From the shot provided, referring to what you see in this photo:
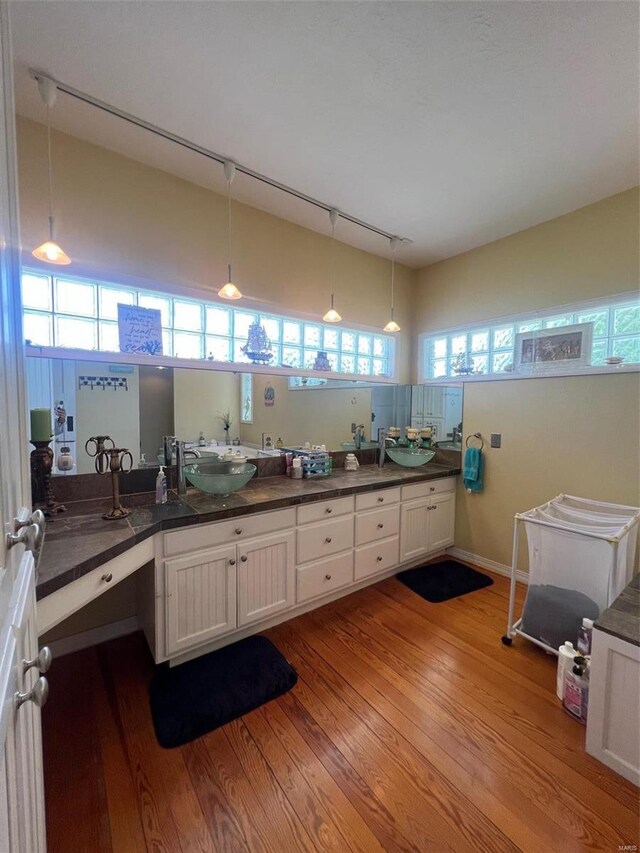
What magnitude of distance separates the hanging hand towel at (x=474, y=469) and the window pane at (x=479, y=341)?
2.99 ft

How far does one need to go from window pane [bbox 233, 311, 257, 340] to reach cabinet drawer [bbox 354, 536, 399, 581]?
1.80 meters

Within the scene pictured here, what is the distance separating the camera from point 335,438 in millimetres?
3186

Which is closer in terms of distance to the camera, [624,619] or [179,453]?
[624,619]

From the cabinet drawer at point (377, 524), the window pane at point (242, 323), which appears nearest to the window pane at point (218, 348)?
the window pane at point (242, 323)

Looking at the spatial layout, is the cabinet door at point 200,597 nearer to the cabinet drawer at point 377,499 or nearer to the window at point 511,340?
the cabinet drawer at point 377,499

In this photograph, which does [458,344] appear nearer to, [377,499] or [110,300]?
[377,499]

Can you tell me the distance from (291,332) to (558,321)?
2088 millimetres

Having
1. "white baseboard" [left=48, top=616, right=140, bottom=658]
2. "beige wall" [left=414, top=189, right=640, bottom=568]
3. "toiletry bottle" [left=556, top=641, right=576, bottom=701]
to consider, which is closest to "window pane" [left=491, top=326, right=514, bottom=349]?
"beige wall" [left=414, top=189, right=640, bottom=568]

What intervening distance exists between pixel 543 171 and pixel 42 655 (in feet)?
10.3

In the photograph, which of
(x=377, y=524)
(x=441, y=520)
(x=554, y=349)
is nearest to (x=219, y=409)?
(x=377, y=524)

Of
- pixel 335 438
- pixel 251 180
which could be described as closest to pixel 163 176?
pixel 251 180

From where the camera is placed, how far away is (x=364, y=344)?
338 cm

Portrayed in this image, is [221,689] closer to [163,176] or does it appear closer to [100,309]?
[100,309]

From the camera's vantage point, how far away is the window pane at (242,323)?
8.45 ft
